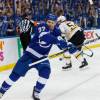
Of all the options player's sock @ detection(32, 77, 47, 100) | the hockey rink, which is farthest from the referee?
player's sock @ detection(32, 77, 47, 100)

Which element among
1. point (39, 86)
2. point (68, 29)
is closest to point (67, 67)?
point (68, 29)

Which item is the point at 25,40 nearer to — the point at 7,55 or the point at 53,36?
the point at 7,55

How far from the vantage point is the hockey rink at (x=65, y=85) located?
23.5 ft

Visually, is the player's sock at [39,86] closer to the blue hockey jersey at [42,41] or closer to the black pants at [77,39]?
the blue hockey jersey at [42,41]

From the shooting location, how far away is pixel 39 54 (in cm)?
666

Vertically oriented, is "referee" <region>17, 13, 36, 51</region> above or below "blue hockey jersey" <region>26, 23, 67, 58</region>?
below

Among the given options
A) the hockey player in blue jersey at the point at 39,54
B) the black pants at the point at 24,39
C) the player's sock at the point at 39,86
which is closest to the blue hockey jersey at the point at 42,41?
the hockey player in blue jersey at the point at 39,54

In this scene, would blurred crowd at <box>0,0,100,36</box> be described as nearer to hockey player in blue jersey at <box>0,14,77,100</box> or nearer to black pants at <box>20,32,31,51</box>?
black pants at <box>20,32,31,51</box>

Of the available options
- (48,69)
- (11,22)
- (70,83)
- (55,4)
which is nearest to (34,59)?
(48,69)

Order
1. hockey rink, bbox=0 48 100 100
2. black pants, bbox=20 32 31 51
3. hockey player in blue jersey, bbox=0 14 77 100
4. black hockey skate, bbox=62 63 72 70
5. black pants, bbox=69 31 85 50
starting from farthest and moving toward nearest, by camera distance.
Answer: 1. black pants, bbox=20 32 31 51
2. black hockey skate, bbox=62 63 72 70
3. black pants, bbox=69 31 85 50
4. hockey rink, bbox=0 48 100 100
5. hockey player in blue jersey, bbox=0 14 77 100

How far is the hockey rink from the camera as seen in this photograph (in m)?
7.16

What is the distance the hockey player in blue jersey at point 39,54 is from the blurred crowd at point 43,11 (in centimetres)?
464

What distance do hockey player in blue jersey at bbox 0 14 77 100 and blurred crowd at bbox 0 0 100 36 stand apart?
4639 mm

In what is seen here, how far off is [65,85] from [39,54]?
1.88 metres
